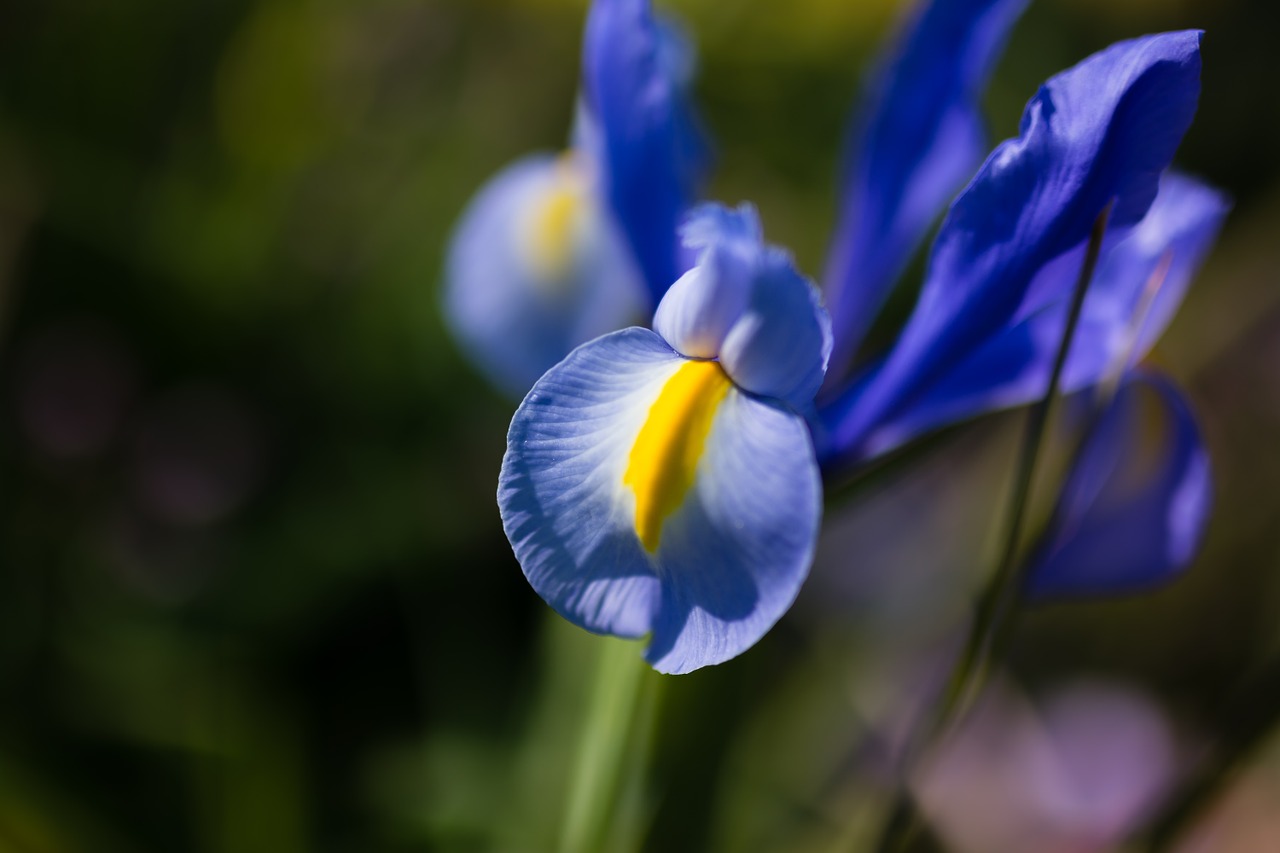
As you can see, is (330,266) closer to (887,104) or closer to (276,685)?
(276,685)

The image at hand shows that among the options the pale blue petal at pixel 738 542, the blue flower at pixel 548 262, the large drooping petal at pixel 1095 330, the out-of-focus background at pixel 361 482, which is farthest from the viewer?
the out-of-focus background at pixel 361 482

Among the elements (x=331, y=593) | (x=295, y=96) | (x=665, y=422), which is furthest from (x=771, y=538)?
(x=295, y=96)

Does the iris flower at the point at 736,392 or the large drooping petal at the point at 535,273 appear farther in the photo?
the large drooping petal at the point at 535,273

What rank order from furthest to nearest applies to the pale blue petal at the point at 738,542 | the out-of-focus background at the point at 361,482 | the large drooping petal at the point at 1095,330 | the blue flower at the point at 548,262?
the out-of-focus background at the point at 361,482
the blue flower at the point at 548,262
the large drooping petal at the point at 1095,330
the pale blue petal at the point at 738,542

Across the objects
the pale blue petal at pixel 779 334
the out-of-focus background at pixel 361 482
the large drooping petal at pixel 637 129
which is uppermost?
the large drooping petal at pixel 637 129

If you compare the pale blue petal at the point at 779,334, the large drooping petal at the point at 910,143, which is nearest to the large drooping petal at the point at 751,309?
the pale blue petal at the point at 779,334

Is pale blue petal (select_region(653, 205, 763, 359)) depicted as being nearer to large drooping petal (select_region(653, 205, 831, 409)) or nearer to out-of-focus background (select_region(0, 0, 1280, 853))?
large drooping petal (select_region(653, 205, 831, 409))

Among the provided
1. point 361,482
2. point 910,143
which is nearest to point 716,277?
point 910,143

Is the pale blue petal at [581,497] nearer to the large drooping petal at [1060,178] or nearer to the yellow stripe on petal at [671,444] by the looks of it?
the yellow stripe on petal at [671,444]
